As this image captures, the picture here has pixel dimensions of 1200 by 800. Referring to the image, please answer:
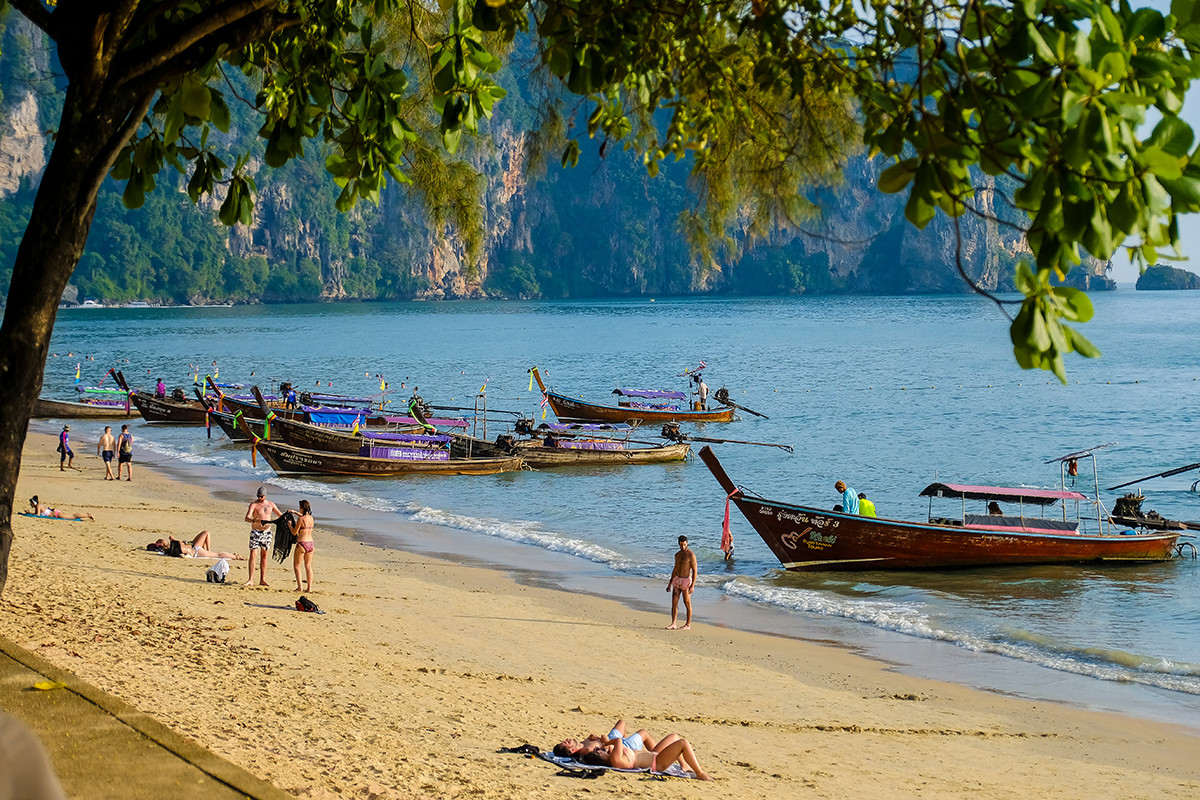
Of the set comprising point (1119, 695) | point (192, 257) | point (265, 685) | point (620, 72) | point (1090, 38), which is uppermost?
point (192, 257)

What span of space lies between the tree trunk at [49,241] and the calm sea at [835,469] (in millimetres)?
11353

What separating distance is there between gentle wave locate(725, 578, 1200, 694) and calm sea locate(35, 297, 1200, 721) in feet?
0.14

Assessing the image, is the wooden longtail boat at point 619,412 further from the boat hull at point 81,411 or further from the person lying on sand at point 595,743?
the person lying on sand at point 595,743

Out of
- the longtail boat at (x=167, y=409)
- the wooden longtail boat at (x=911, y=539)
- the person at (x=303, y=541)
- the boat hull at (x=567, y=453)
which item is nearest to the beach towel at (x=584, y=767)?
the person at (x=303, y=541)

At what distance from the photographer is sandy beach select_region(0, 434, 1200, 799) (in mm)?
7270

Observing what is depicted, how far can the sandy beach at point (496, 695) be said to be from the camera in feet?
23.9

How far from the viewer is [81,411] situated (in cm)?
4238

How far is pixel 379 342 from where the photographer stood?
10069 cm

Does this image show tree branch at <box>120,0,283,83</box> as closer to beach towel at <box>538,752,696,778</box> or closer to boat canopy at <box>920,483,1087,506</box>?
beach towel at <box>538,752,696,778</box>

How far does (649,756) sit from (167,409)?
3687cm

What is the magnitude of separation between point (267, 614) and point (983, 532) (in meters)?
12.4

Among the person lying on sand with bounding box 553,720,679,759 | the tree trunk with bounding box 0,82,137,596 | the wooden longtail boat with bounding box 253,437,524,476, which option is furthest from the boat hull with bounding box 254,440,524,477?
the tree trunk with bounding box 0,82,137,596

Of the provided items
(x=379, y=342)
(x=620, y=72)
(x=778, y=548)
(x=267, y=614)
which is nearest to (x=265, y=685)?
(x=267, y=614)

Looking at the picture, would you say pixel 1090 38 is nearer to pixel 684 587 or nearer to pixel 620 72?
pixel 620 72
